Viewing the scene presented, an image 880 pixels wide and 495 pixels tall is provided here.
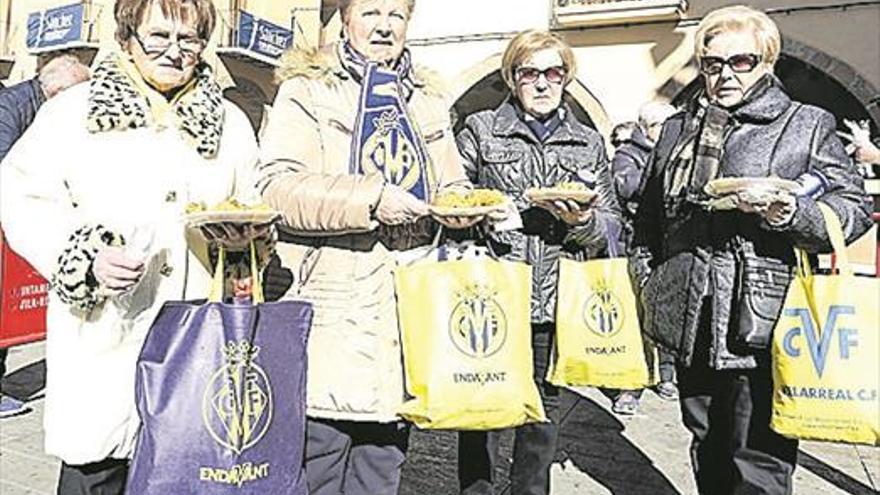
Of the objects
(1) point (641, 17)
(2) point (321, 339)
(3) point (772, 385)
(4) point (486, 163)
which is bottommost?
(3) point (772, 385)

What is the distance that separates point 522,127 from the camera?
2.94 m

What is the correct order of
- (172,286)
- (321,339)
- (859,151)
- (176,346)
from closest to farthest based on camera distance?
(176,346)
(172,286)
(321,339)
(859,151)

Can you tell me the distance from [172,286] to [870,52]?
11.9 metres

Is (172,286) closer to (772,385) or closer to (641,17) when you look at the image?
(772,385)

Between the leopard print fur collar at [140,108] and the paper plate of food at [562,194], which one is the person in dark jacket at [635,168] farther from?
the leopard print fur collar at [140,108]

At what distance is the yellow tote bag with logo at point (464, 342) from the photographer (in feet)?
7.20

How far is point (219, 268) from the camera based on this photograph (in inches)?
80.0

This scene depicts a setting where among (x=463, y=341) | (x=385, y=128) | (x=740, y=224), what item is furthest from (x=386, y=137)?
(x=740, y=224)

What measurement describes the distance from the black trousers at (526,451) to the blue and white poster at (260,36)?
560 inches

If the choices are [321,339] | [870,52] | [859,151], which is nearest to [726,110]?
[859,151]

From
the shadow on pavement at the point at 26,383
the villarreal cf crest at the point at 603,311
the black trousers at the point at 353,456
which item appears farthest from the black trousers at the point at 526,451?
the shadow on pavement at the point at 26,383

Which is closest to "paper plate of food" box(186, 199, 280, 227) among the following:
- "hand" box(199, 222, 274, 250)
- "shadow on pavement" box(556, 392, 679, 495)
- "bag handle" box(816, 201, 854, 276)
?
"hand" box(199, 222, 274, 250)

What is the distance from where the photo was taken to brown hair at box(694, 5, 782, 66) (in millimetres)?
2375

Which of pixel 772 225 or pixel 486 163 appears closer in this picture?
pixel 772 225
